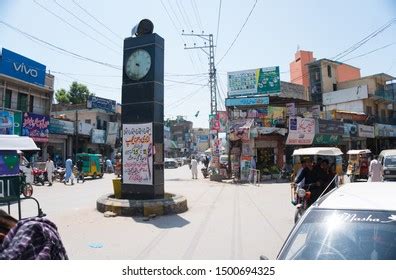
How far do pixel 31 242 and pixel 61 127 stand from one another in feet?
102

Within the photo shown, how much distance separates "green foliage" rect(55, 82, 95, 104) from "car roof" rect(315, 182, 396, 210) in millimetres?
50384

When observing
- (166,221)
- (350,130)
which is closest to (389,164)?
(166,221)

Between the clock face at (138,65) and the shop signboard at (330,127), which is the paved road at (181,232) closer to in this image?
the clock face at (138,65)

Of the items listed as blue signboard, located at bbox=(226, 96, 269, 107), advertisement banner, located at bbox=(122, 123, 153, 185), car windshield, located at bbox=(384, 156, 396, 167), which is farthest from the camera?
blue signboard, located at bbox=(226, 96, 269, 107)

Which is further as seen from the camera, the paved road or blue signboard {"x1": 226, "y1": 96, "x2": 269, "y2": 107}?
blue signboard {"x1": 226, "y1": 96, "x2": 269, "y2": 107}

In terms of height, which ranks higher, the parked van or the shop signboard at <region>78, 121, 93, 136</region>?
the shop signboard at <region>78, 121, 93, 136</region>

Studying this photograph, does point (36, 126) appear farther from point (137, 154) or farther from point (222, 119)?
point (137, 154)

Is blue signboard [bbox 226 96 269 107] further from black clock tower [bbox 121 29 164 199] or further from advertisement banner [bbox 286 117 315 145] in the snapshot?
black clock tower [bbox 121 29 164 199]

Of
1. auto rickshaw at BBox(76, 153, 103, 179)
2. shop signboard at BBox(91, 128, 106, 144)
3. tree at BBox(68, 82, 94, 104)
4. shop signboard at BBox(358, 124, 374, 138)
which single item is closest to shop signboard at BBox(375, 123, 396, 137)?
shop signboard at BBox(358, 124, 374, 138)

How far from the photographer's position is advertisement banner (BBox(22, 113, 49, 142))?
2551 cm

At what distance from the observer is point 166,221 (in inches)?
384

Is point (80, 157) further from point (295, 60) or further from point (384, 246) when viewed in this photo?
point (295, 60)

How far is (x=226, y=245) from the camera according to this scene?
7.09 metres

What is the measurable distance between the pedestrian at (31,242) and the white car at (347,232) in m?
1.87
